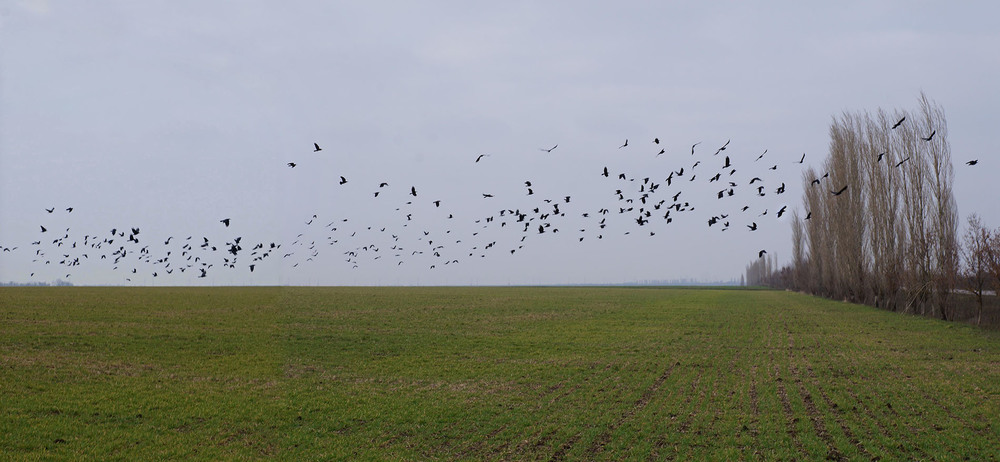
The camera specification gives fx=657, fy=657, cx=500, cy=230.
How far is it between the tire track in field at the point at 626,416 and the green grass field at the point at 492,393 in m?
0.07

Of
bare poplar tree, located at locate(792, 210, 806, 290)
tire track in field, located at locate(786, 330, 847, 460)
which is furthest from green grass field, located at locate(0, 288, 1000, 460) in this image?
bare poplar tree, located at locate(792, 210, 806, 290)

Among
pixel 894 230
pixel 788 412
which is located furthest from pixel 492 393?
pixel 894 230

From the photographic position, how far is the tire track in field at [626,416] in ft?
38.3

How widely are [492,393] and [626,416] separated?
4184 millimetres

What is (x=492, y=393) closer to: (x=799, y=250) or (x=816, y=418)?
(x=816, y=418)

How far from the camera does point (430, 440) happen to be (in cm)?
1263

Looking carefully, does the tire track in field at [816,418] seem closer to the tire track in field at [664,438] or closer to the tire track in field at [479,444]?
the tire track in field at [664,438]

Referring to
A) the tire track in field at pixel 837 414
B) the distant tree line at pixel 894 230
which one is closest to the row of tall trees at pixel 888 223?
the distant tree line at pixel 894 230

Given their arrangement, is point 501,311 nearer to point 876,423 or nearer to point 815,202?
point 876,423

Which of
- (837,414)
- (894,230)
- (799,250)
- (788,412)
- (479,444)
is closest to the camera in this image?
(479,444)

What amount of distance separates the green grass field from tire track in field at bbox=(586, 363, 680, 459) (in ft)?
0.22

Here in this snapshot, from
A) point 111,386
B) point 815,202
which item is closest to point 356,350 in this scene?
point 111,386

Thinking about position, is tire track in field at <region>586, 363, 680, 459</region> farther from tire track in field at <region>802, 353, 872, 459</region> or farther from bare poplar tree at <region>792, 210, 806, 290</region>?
bare poplar tree at <region>792, 210, 806, 290</region>

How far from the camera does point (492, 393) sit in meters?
17.3
